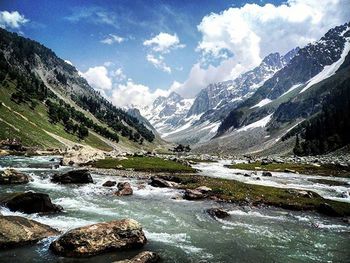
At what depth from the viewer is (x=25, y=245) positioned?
27984 millimetres

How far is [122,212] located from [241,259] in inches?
697

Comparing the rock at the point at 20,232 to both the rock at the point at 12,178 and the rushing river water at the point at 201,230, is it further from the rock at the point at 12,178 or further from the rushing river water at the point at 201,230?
the rock at the point at 12,178

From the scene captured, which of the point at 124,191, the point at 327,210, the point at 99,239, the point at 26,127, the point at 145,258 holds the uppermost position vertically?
the point at 26,127

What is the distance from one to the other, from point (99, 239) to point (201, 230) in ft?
37.3

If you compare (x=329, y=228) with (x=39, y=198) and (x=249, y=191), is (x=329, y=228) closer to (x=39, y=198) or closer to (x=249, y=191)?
(x=249, y=191)

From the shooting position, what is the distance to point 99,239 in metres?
27.9

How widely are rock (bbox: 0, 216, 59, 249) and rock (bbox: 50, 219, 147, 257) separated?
2.53 m

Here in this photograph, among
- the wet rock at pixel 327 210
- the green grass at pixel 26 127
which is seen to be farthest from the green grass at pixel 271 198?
the green grass at pixel 26 127

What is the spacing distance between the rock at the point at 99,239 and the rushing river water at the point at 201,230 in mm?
720

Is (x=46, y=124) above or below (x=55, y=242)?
above

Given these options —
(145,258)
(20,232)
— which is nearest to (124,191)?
(20,232)

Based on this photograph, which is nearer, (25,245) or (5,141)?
(25,245)

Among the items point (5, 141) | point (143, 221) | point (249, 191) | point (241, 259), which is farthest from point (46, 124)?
point (241, 259)

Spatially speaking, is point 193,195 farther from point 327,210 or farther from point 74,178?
point 74,178
